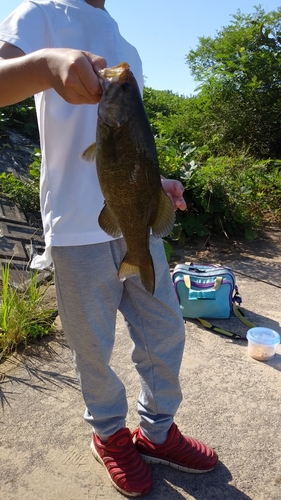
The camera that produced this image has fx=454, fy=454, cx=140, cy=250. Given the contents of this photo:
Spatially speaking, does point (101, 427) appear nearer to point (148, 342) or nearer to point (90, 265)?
point (148, 342)

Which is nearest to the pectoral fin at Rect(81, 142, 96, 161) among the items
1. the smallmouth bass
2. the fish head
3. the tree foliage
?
the smallmouth bass

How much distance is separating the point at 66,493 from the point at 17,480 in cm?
25

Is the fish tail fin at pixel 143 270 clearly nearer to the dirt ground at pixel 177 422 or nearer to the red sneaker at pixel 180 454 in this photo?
the red sneaker at pixel 180 454

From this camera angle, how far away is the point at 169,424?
2.12 metres

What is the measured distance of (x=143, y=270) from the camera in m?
1.67

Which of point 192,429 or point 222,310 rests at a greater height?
point 222,310

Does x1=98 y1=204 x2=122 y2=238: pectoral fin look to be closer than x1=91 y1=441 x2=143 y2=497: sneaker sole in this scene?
Yes

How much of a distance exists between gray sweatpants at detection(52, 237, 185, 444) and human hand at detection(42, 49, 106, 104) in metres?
0.64

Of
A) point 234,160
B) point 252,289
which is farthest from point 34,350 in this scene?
point 234,160

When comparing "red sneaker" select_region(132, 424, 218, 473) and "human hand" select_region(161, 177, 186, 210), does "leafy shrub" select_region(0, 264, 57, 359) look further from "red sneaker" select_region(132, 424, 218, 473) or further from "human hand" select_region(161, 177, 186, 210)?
"human hand" select_region(161, 177, 186, 210)

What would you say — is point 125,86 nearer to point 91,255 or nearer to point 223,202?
point 91,255

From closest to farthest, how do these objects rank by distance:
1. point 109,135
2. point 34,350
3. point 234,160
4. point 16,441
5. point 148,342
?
point 109,135, point 148,342, point 16,441, point 34,350, point 234,160

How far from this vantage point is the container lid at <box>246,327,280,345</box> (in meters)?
3.10

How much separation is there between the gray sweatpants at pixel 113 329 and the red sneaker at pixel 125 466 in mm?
60
